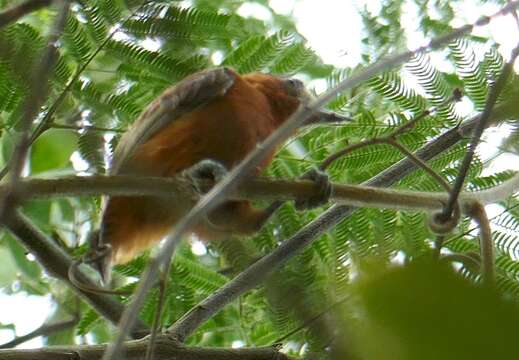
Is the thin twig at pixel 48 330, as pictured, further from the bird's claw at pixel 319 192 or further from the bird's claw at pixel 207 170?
the bird's claw at pixel 319 192

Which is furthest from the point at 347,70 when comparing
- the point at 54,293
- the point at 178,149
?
the point at 54,293

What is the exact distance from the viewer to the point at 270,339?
312 cm

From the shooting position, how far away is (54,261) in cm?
291

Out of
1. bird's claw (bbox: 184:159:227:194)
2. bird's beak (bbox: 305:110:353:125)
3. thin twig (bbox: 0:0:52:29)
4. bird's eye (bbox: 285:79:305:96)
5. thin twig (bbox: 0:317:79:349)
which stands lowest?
thin twig (bbox: 0:0:52:29)

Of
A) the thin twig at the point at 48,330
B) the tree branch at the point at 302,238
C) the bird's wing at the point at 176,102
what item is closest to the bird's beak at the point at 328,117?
the bird's wing at the point at 176,102

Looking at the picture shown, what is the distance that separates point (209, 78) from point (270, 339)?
108cm

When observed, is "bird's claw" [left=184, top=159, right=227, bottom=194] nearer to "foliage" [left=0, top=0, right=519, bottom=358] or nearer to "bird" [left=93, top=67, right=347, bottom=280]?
"bird" [left=93, top=67, right=347, bottom=280]

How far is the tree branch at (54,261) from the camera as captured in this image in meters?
2.87

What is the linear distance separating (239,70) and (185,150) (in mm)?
602

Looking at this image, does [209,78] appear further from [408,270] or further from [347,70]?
[408,270]

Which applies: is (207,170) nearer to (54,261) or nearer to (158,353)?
(54,261)

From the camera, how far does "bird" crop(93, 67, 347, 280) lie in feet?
10.5

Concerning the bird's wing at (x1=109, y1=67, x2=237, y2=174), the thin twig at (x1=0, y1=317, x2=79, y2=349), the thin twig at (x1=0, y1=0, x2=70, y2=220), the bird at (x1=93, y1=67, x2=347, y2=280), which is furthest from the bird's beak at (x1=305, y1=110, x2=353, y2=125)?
the thin twig at (x1=0, y1=0, x2=70, y2=220)

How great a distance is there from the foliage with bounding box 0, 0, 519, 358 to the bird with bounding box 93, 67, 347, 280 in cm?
9
